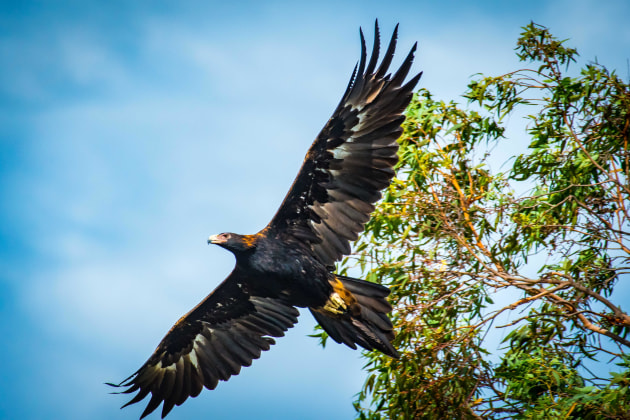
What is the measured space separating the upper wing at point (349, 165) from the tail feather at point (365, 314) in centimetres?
42

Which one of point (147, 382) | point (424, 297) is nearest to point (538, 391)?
point (424, 297)

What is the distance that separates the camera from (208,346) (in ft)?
30.5

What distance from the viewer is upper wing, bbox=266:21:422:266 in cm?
741

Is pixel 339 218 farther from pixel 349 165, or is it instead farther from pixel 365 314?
pixel 365 314

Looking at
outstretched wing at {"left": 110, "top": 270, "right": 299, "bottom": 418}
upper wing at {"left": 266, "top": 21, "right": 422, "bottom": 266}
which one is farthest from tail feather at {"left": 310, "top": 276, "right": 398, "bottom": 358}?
outstretched wing at {"left": 110, "top": 270, "right": 299, "bottom": 418}

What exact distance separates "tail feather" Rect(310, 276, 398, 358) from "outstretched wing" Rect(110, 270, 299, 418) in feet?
4.58

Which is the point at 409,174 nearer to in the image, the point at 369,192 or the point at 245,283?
the point at 369,192

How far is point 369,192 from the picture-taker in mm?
7598

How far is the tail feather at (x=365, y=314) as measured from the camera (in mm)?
7520

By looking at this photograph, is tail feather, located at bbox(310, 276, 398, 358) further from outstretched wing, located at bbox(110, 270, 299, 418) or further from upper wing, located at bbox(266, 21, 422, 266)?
outstretched wing, located at bbox(110, 270, 299, 418)

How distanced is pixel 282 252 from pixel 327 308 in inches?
32.0

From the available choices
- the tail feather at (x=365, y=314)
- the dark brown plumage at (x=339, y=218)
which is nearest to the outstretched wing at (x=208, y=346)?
the dark brown plumage at (x=339, y=218)

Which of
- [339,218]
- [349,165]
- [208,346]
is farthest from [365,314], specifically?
[208,346]

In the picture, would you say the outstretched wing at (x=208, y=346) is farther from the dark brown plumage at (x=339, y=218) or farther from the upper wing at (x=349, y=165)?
the upper wing at (x=349, y=165)
